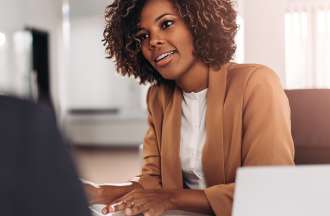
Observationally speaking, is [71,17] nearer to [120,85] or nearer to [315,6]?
[120,85]

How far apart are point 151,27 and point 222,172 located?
0.31m

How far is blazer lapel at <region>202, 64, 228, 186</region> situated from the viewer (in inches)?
35.2

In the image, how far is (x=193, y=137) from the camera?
3.08 feet

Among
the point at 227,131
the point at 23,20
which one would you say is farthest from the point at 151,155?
the point at 23,20

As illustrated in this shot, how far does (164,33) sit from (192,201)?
15.0 inches

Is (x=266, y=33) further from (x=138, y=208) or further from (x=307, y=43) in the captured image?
(x=138, y=208)

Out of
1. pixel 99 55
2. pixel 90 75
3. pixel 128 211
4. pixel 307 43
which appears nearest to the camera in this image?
pixel 128 211

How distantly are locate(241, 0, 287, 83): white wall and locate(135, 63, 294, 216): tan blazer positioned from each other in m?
0.35

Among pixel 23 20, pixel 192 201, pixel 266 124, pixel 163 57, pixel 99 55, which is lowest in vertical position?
pixel 192 201

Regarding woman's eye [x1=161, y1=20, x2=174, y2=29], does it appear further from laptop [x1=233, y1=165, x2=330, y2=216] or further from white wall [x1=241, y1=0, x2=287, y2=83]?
laptop [x1=233, y1=165, x2=330, y2=216]

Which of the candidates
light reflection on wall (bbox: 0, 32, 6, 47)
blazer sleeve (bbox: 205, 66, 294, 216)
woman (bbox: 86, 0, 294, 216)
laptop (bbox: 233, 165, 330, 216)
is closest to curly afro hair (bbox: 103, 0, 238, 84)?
woman (bbox: 86, 0, 294, 216)

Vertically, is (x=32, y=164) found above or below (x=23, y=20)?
below

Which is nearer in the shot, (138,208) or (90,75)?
(138,208)

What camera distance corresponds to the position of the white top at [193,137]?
3.04 ft
